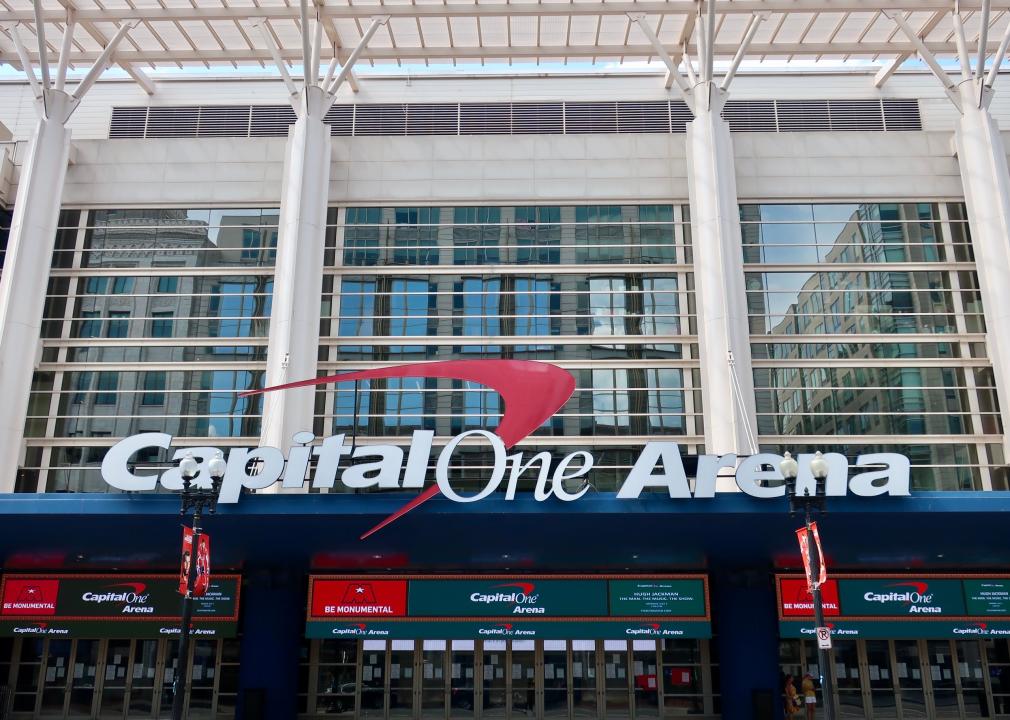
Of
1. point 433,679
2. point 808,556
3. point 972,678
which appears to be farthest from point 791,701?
point 433,679

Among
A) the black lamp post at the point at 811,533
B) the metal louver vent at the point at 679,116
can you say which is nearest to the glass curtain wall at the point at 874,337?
the metal louver vent at the point at 679,116

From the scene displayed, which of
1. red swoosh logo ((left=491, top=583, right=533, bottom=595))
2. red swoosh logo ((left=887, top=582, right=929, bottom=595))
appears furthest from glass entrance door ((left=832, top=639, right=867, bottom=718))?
red swoosh logo ((left=491, top=583, right=533, bottom=595))

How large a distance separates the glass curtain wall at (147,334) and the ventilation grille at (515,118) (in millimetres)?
7073

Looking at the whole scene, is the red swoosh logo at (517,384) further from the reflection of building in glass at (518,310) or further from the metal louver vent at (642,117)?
the metal louver vent at (642,117)

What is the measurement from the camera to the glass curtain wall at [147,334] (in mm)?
31453

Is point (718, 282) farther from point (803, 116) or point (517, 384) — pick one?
point (803, 116)

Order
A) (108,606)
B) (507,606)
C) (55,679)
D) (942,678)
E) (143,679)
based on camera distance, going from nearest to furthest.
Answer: (507,606) < (108,606) < (942,678) < (143,679) < (55,679)

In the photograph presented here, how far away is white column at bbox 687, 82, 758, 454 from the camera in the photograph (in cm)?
2981

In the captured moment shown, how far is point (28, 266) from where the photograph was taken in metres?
31.6

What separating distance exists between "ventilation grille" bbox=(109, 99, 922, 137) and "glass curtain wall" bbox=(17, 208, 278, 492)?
707cm

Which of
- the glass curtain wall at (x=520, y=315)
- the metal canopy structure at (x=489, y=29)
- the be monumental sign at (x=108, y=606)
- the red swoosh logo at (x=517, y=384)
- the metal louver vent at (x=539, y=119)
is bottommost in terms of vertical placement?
the be monumental sign at (x=108, y=606)

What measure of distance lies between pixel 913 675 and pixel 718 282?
1466 centimetres

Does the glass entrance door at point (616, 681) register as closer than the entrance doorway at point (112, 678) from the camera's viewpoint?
Yes

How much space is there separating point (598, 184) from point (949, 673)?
2064 cm
